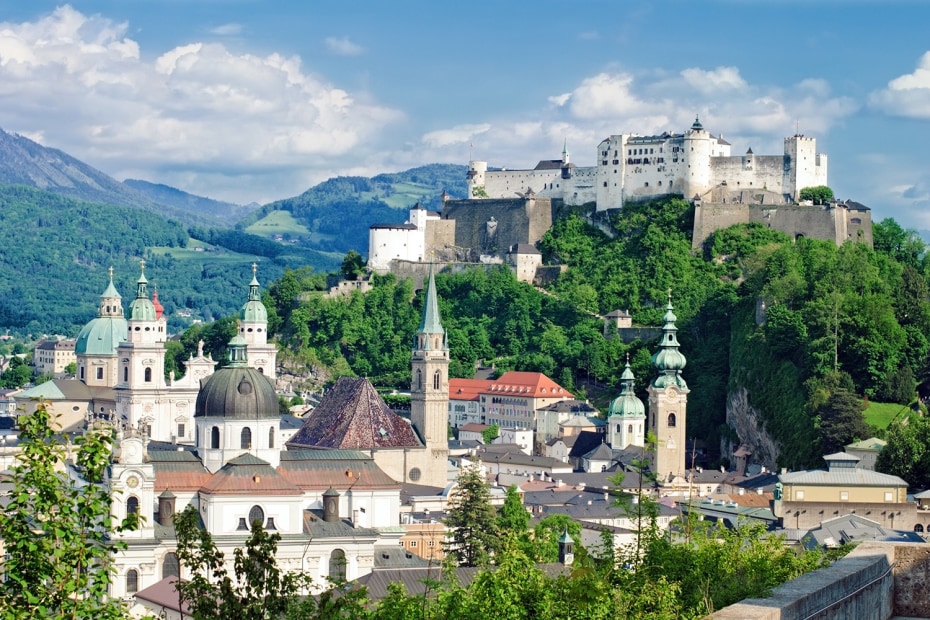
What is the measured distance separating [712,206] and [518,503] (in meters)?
45.8

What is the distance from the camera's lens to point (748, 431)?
89.2 meters

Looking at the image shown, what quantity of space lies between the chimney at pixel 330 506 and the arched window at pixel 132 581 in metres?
7.26

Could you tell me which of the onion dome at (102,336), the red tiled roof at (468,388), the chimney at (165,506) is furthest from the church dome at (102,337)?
the chimney at (165,506)

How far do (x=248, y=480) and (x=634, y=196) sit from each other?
6061 cm

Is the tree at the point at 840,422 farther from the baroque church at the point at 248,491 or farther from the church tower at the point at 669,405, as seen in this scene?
the baroque church at the point at 248,491

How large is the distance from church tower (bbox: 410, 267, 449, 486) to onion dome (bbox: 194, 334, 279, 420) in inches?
765

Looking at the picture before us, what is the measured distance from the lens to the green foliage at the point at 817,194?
106m

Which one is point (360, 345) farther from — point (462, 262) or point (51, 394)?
point (51, 394)

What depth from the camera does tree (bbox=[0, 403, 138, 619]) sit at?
14258 millimetres

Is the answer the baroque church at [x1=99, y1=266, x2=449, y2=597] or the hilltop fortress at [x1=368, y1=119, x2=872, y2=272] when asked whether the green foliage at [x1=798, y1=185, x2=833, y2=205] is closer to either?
the hilltop fortress at [x1=368, y1=119, x2=872, y2=272]

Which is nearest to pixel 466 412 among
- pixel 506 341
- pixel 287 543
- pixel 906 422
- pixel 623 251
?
pixel 506 341

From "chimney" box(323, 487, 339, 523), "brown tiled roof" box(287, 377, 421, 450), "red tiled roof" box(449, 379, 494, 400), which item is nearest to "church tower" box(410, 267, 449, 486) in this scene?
"brown tiled roof" box(287, 377, 421, 450)

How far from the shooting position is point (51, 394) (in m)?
94.6

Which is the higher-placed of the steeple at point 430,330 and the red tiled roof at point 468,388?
the steeple at point 430,330
